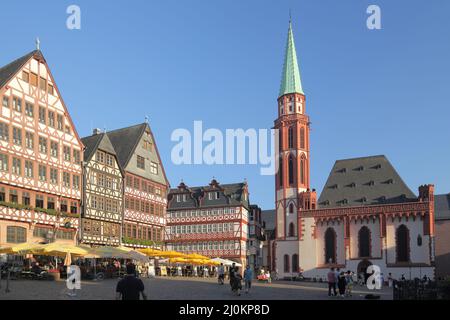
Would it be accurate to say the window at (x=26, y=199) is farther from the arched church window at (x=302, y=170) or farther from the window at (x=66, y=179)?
the arched church window at (x=302, y=170)

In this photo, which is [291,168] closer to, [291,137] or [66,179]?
[291,137]

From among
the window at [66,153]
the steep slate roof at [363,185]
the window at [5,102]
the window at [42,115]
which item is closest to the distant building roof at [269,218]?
the steep slate roof at [363,185]

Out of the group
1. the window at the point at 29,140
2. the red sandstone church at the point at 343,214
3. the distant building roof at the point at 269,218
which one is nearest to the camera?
the window at the point at 29,140

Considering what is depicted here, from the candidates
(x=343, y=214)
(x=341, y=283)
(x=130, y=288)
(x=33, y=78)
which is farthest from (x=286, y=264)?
(x=130, y=288)

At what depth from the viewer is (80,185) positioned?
4866 centimetres

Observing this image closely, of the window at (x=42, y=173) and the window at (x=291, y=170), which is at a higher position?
the window at (x=291, y=170)

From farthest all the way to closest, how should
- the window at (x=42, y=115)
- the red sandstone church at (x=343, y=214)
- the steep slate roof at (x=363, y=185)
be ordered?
the steep slate roof at (x=363, y=185)
the red sandstone church at (x=343, y=214)
the window at (x=42, y=115)

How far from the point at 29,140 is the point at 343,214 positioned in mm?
39326

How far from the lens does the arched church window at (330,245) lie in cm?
6956

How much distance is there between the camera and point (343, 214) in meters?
69.1

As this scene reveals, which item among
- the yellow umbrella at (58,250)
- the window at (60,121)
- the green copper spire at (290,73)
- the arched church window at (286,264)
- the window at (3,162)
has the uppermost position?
the green copper spire at (290,73)

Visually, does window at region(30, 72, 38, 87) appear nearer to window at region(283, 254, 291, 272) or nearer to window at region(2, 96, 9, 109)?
window at region(2, 96, 9, 109)

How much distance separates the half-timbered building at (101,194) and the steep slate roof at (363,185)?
29.3 meters
